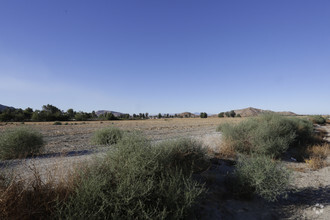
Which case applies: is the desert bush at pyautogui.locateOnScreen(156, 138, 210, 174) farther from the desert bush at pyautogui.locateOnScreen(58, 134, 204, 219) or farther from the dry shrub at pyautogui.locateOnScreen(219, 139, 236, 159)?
the dry shrub at pyautogui.locateOnScreen(219, 139, 236, 159)

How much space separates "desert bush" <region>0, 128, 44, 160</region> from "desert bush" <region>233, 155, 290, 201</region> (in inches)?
325

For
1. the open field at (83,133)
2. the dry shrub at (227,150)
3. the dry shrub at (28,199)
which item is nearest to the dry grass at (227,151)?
the dry shrub at (227,150)

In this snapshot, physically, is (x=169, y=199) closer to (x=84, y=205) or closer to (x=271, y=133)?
(x=84, y=205)

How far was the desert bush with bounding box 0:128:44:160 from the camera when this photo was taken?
7070 mm

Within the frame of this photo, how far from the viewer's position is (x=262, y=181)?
389 centimetres

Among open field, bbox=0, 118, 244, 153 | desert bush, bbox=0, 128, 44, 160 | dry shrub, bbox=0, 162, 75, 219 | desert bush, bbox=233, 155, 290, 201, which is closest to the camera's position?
dry shrub, bbox=0, 162, 75, 219

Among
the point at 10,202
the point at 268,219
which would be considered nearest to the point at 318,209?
the point at 268,219

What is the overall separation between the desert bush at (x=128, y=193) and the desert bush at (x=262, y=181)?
6.03 ft

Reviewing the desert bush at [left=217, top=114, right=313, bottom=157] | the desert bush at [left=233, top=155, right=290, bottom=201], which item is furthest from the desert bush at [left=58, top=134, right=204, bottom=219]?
the desert bush at [left=217, top=114, right=313, bottom=157]

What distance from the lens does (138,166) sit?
10.3ft

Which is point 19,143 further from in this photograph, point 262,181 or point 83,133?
point 83,133

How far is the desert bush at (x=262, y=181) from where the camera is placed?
3.79 m

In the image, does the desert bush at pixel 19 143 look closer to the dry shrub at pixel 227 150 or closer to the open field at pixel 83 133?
the open field at pixel 83 133

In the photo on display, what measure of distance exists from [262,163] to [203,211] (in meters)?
2.06
